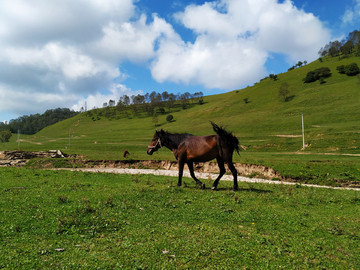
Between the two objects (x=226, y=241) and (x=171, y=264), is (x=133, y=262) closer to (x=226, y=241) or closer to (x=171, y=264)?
(x=171, y=264)

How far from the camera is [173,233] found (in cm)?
571

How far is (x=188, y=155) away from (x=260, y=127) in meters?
58.4

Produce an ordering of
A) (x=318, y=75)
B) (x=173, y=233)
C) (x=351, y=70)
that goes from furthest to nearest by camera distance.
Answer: (x=318, y=75) < (x=351, y=70) < (x=173, y=233)

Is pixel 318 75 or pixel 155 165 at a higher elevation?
pixel 318 75

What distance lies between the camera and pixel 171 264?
4262mm

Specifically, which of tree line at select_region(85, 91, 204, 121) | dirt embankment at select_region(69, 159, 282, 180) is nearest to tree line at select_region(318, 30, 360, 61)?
tree line at select_region(85, 91, 204, 121)

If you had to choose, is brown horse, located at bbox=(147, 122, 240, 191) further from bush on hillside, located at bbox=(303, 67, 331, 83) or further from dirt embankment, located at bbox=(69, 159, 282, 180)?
bush on hillside, located at bbox=(303, 67, 331, 83)

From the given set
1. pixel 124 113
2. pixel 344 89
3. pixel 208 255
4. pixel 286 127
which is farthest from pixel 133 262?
pixel 124 113

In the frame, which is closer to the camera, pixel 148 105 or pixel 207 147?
pixel 207 147

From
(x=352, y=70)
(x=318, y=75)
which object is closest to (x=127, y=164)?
(x=318, y=75)

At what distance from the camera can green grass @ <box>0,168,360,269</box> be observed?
4363mm

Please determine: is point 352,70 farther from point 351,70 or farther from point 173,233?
point 173,233

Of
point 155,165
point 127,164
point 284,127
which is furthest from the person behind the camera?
point 284,127

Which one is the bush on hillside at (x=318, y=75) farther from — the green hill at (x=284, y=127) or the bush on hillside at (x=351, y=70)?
the bush on hillside at (x=351, y=70)
